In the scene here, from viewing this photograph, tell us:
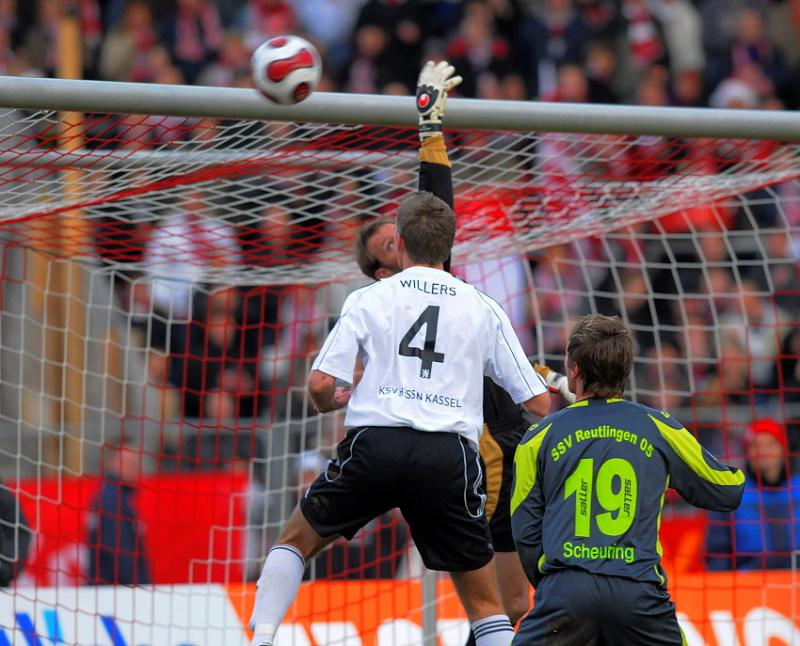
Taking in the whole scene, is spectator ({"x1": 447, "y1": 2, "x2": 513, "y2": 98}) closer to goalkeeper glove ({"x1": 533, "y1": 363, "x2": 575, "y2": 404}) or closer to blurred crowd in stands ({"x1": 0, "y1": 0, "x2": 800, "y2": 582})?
blurred crowd in stands ({"x1": 0, "y1": 0, "x2": 800, "y2": 582})

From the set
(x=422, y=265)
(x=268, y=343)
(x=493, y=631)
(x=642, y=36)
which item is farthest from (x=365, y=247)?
(x=642, y=36)

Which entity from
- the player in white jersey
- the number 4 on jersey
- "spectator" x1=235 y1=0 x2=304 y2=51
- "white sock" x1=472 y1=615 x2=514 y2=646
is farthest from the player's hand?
"spectator" x1=235 y1=0 x2=304 y2=51

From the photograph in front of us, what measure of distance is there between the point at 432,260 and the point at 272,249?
96.2 inches

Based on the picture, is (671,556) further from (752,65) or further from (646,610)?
(752,65)

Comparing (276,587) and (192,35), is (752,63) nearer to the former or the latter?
(192,35)

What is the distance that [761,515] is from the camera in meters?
7.25

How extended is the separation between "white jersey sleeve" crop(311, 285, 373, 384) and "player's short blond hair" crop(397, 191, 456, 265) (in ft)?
1.06

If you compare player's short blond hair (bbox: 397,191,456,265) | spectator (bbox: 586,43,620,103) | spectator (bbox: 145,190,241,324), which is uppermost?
spectator (bbox: 586,43,620,103)

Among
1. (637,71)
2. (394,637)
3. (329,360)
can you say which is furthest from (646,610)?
(637,71)

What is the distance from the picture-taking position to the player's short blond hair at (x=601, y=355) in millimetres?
4344

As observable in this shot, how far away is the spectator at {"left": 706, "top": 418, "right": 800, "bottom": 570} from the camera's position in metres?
7.36

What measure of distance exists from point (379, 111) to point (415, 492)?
179 centimetres

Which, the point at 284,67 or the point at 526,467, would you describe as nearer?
the point at 526,467

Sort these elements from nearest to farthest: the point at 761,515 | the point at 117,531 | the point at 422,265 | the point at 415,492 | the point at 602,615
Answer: the point at 602,615, the point at 415,492, the point at 422,265, the point at 761,515, the point at 117,531
